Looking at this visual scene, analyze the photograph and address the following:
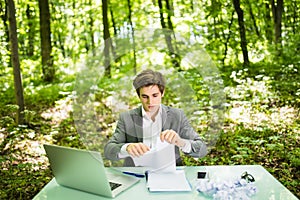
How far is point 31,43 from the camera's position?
1170cm

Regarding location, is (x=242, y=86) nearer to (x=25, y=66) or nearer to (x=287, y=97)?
(x=287, y=97)

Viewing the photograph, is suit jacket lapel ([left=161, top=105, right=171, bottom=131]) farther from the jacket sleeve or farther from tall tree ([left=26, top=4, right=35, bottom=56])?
tall tree ([left=26, top=4, right=35, bottom=56])

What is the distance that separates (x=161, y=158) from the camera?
185cm

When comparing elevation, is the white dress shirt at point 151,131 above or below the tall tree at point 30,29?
below

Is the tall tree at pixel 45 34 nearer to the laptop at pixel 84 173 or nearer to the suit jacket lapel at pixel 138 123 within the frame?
the suit jacket lapel at pixel 138 123

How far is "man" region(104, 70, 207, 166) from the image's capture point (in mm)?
1886

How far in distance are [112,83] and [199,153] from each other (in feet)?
2.01

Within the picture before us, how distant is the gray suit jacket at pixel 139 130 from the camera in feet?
6.38

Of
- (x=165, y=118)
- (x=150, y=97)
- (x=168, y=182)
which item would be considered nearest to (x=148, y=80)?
(x=150, y=97)

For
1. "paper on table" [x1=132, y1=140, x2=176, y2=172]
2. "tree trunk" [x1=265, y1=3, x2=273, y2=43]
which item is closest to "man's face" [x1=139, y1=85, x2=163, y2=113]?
"paper on table" [x1=132, y1=140, x2=176, y2=172]

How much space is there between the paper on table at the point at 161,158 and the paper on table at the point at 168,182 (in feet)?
0.12

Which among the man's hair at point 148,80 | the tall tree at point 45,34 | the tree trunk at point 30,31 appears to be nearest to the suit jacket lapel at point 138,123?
the man's hair at point 148,80

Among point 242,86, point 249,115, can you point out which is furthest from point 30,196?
point 242,86

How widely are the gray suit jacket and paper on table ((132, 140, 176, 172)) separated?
0.22ft
